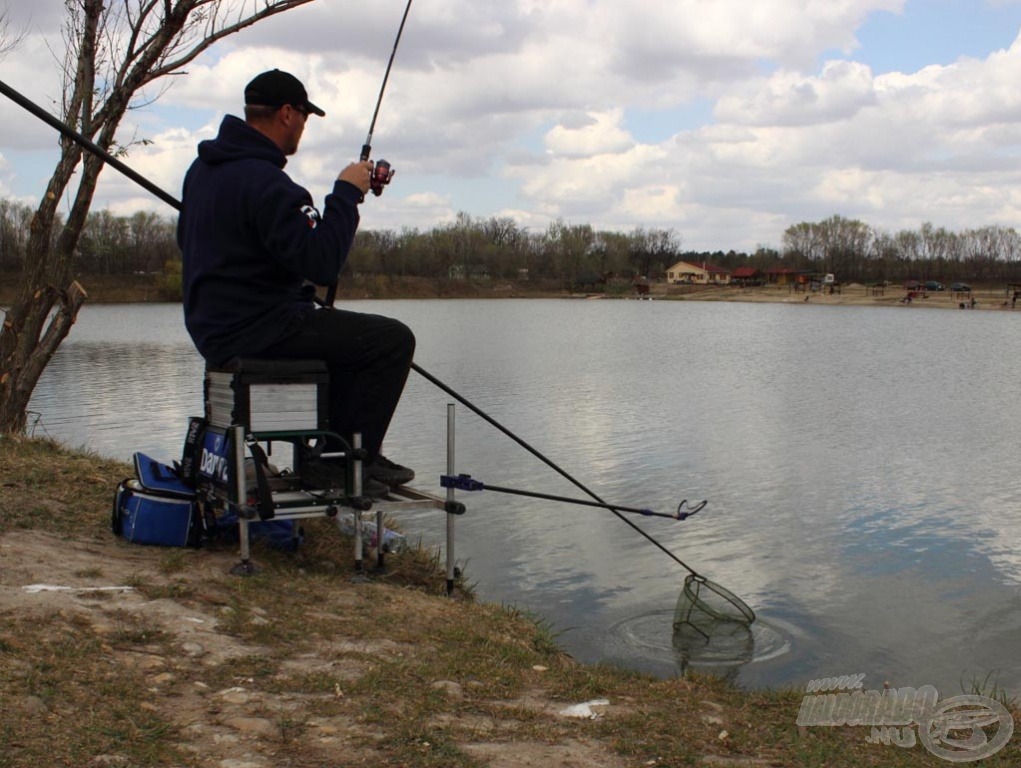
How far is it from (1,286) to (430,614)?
292ft

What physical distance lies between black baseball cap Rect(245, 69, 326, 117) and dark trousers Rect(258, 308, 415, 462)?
1.03 m

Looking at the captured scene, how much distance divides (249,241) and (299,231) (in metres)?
0.33

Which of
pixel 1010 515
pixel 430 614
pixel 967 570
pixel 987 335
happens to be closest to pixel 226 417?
pixel 430 614

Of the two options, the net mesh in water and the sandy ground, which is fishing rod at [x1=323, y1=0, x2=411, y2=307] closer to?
the sandy ground

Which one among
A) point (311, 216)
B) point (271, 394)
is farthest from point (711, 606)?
point (311, 216)

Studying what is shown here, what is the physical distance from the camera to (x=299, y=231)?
4.61 m

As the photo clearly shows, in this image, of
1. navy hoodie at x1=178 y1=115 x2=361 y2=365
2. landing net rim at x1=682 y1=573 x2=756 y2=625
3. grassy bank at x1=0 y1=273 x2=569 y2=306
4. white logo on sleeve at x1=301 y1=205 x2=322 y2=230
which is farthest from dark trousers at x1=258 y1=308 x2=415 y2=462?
grassy bank at x1=0 y1=273 x2=569 y2=306

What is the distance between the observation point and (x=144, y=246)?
104m

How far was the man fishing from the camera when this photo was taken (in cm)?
466

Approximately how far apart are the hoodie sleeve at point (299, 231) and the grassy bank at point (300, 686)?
63.1 inches

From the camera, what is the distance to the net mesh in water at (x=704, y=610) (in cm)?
724

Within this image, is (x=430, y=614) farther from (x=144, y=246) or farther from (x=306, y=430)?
(x=144, y=246)

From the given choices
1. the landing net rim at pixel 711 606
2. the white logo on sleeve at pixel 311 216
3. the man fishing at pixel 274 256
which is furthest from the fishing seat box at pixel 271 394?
the landing net rim at pixel 711 606

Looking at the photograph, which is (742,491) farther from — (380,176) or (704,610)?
(380,176)
